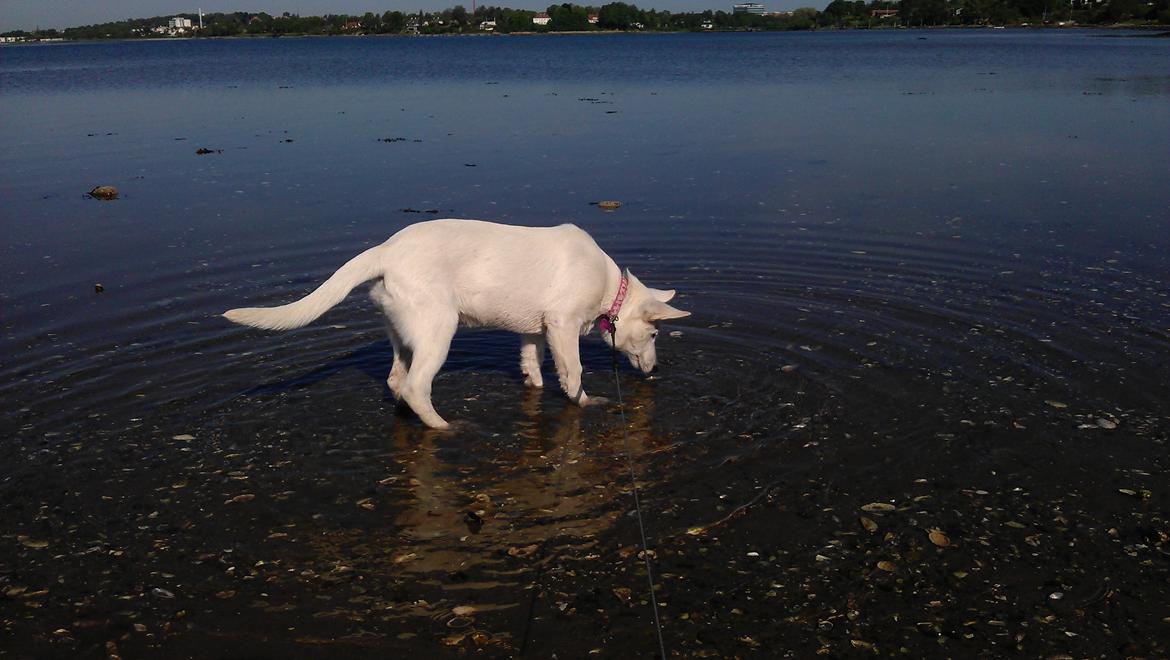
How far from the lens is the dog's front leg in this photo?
936 centimetres

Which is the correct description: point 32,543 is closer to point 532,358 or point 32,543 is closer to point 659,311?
point 532,358

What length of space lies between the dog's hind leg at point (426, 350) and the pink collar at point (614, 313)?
5.60 feet

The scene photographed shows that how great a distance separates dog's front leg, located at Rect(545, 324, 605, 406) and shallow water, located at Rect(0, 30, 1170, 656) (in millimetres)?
398

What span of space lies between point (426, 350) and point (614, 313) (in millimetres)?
2053

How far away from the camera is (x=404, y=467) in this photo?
27.7ft

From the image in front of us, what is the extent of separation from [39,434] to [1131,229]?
51.5ft

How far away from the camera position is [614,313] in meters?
9.84

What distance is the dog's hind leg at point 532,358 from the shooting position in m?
10.1

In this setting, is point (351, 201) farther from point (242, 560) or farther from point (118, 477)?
point (242, 560)

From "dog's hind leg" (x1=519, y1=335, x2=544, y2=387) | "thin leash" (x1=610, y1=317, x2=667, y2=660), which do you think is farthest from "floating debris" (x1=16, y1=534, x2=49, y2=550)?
"dog's hind leg" (x1=519, y1=335, x2=544, y2=387)

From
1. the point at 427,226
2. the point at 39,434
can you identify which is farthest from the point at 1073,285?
the point at 39,434

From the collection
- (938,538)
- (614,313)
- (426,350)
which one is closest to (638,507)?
(938,538)

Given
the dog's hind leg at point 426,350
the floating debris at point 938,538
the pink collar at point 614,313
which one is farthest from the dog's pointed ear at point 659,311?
the floating debris at point 938,538

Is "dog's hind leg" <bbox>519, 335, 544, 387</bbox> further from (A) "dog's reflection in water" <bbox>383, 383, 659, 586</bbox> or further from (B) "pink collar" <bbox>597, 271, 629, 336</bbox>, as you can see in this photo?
(B) "pink collar" <bbox>597, 271, 629, 336</bbox>
